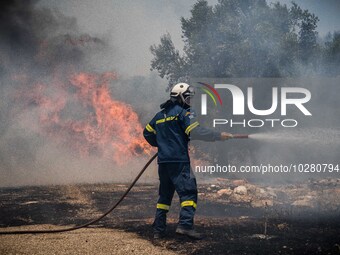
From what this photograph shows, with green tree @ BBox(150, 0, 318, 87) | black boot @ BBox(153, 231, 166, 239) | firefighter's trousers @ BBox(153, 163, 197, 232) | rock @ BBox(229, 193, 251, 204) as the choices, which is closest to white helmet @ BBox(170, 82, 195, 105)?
firefighter's trousers @ BBox(153, 163, 197, 232)

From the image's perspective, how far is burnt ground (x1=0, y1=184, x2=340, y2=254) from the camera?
6543mm

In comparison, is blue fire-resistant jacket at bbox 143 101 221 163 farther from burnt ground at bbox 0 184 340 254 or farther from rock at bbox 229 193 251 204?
rock at bbox 229 193 251 204

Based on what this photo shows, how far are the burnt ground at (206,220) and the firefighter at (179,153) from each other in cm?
32

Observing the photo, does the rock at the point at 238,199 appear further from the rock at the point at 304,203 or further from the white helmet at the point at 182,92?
the white helmet at the point at 182,92

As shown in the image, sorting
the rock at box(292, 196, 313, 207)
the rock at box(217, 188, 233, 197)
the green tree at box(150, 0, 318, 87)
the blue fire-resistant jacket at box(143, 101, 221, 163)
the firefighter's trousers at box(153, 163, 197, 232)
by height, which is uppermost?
the green tree at box(150, 0, 318, 87)

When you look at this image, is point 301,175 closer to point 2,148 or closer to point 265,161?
point 265,161

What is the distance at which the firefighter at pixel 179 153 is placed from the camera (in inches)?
278

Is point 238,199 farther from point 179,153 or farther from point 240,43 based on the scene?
point 240,43

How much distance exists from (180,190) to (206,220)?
1920 millimetres

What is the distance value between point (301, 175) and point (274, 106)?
2.97m

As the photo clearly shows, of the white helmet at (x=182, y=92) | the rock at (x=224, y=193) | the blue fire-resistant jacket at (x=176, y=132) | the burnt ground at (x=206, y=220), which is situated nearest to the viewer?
the burnt ground at (x=206, y=220)

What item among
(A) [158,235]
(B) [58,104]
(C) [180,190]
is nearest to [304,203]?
(C) [180,190]

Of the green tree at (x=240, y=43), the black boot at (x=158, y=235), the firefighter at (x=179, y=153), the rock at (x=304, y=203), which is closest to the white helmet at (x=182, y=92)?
the firefighter at (x=179, y=153)

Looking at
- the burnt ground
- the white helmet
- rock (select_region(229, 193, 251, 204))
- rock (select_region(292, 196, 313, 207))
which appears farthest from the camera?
rock (select_region(229, 193, 251, 204))
